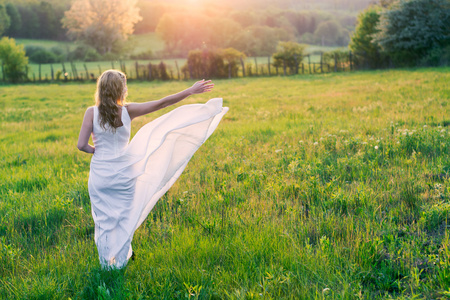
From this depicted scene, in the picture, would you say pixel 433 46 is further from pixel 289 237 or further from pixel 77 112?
pixel 289 237

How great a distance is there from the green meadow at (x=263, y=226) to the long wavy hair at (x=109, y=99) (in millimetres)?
1510

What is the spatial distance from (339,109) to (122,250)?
1110cm

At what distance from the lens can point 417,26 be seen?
33.9 m

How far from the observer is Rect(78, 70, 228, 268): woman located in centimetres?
359

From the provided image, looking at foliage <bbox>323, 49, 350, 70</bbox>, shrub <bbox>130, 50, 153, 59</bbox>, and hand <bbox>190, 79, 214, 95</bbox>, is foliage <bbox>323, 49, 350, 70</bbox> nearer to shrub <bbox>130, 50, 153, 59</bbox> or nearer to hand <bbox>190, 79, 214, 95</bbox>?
hand <bbox>190, 79, 214, 95</bbox>

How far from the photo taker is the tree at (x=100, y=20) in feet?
242

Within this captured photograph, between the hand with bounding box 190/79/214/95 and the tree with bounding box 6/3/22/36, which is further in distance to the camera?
the tree with bounding box 6/3/22/36

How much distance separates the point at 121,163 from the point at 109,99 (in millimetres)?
749

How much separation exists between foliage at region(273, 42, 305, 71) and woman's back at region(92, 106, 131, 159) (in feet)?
147

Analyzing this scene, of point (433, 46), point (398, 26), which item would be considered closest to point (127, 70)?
point (398, 26)

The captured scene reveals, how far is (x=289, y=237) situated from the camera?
375 centimetres

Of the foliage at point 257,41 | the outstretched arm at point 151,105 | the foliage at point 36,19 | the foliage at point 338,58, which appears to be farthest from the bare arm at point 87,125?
the foliage at point 36,19

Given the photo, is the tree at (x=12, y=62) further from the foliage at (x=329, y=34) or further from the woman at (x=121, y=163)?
the foliage at (x=329, y=34)

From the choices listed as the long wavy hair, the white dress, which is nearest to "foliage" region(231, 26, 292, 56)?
the white dress
